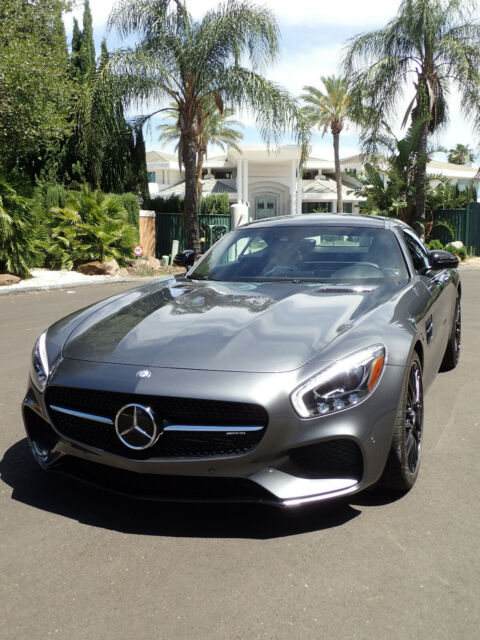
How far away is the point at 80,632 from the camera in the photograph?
2291 millimetres

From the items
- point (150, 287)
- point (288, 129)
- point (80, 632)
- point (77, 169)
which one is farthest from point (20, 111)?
point (80, 632)

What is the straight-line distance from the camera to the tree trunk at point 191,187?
19.6m

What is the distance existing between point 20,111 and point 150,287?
14.5 m

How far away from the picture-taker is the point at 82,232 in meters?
18.7

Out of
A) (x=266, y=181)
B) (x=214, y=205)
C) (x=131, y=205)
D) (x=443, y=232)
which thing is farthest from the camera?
(x=266, y=181)

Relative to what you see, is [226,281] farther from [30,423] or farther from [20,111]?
[20,111]

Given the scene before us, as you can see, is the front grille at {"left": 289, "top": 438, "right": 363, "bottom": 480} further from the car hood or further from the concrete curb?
the concrete curb

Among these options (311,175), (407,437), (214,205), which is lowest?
(407,437)

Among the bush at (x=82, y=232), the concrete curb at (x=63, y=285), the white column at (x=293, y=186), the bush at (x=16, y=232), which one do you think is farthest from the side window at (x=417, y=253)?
the white column at (x=293, y=186)

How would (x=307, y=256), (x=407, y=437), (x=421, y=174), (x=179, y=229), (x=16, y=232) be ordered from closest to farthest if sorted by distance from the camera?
(x=407, y=437) → (x=307, y=256) → (x=16, y=232) → (x=421, y=174) → (x=179, y=229)

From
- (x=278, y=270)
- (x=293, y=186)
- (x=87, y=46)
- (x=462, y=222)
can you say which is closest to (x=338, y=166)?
(x=293, y=186)

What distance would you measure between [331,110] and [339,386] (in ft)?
138

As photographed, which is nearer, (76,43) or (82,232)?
(82,232)

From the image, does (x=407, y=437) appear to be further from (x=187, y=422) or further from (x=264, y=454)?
(x=187, y=422)
